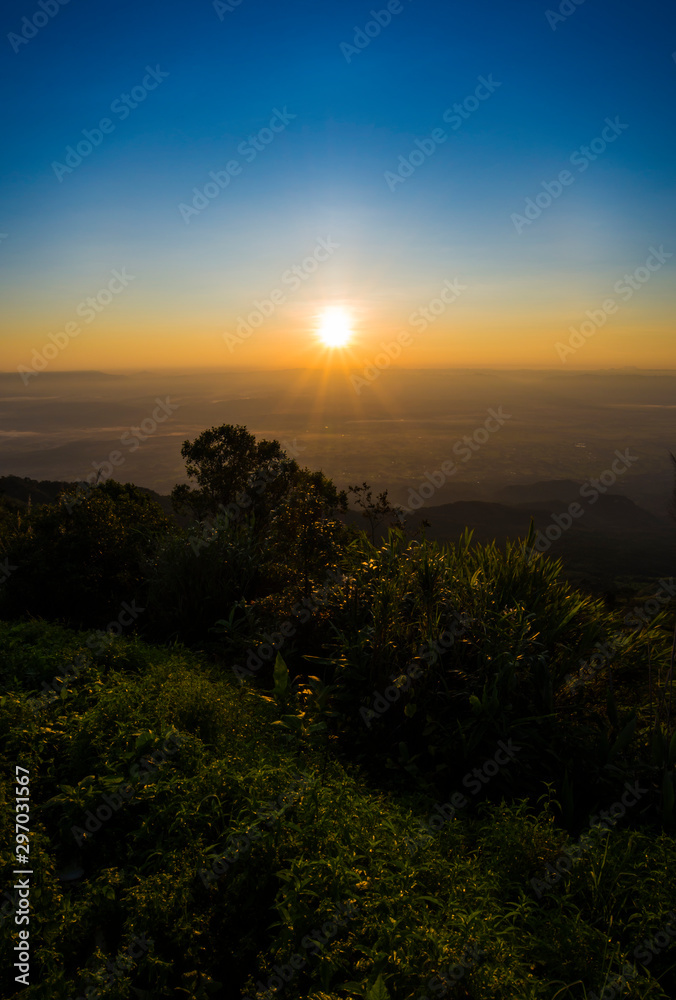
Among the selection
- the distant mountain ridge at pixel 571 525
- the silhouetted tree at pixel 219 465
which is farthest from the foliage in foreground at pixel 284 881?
the silhouetted tree at pixel 219 465

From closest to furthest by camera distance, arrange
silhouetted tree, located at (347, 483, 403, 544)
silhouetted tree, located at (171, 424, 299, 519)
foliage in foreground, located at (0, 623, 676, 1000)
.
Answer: foliage in foreground, located at (0, 623, 676, 1000)
silhouetted tree, located at (347, 483, 403, 544)
silhouetted tree, located at (171, 424, 299, 519)

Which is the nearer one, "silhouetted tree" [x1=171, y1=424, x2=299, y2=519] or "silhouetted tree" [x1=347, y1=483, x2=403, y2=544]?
"silhouetted tree" [x1=347, y1=483, x2=403, y2=544]

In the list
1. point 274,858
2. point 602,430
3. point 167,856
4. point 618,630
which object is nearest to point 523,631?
point 618,630

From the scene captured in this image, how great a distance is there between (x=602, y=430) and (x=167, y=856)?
145304 mm

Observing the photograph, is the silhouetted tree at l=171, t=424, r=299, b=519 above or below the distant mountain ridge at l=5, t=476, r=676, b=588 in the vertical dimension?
above

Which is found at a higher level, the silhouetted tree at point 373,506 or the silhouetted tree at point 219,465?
the silhouetted tree at point 219,465

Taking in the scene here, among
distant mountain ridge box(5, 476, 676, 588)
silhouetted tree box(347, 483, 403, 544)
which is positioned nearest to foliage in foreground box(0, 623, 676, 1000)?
distant mountain ridge box(5, 476, 676, 588)

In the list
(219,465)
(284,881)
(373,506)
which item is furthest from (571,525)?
(284,881)

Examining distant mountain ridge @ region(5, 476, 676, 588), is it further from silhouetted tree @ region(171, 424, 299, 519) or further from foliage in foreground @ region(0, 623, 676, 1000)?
foliage in foreground @ region(0, 623, 676, 1000)

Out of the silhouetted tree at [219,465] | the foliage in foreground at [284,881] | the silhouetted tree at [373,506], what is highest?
the silhouetted tree at [219,465]

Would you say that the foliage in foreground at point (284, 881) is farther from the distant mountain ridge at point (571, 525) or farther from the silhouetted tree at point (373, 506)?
the silhouetted tree at point (373, 506)

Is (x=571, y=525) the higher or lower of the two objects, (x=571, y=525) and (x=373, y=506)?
the lower

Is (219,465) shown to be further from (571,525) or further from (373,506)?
(571,525)

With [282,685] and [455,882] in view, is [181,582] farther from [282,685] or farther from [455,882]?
[455,882]
